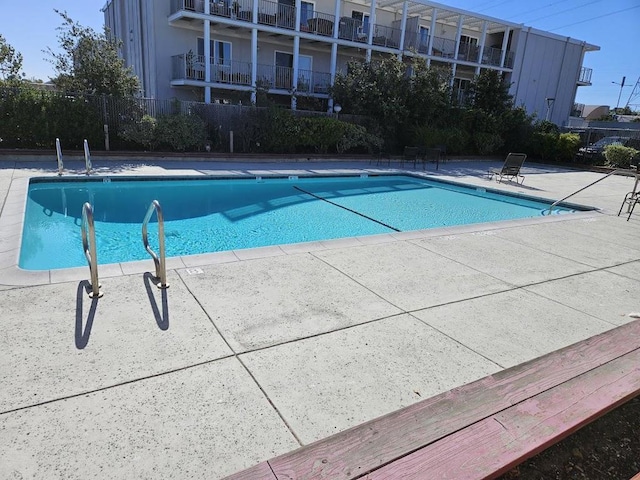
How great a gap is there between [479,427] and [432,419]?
0.76ft

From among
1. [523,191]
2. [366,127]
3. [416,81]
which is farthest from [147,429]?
[416,81]

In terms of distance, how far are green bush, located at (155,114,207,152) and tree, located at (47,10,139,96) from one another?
1930 mm

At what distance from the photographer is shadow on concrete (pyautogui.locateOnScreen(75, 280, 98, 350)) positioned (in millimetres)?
3032

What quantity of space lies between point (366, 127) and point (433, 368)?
16.7 meters

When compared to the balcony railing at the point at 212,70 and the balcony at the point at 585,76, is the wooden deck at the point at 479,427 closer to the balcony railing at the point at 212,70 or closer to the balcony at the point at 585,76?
the balcony railing at the point at 212,70

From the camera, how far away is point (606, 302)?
430cm

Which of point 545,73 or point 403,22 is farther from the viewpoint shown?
point 545,73

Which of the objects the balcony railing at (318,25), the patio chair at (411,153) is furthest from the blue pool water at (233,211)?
the balcony railing at (318,25)

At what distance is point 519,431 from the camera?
7.04 feet

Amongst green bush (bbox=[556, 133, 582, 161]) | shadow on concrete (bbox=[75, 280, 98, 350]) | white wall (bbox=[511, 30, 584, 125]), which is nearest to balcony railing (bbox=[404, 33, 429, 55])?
white wall (bbox=[511, 30, 584, 125])

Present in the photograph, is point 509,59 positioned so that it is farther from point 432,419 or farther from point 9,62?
point 432,419

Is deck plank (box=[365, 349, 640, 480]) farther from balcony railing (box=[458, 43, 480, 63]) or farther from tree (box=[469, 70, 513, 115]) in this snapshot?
balcony railing (box=[458, 43, 480, 63])

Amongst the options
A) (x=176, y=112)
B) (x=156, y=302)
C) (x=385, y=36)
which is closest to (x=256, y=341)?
(x=156, y=302)

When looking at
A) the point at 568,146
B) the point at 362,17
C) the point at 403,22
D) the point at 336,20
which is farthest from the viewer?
the point at 362,17
